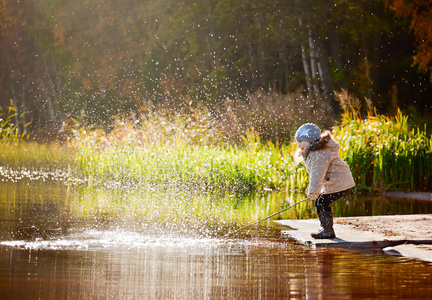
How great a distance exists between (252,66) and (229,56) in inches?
85.5

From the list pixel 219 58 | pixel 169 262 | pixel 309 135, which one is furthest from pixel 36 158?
pixel 219 58

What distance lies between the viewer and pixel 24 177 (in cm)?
1667

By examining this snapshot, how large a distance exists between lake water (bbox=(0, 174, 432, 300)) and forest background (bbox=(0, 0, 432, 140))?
405 inches

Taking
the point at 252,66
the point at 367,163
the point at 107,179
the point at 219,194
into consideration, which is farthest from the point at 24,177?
the point at 252,66

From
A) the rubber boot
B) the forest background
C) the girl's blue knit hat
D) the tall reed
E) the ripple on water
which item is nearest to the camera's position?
the ripple on water

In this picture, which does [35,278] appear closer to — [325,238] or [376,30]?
[325,238]

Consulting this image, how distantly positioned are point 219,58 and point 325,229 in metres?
29.4

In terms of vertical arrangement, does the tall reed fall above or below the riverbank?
above

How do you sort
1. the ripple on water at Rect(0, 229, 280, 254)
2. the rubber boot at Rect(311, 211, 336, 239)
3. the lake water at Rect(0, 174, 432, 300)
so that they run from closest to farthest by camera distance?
the lake water at Rect(0, 174, 432, 300)
the ripple on water at Rect(0, 229, 280, 254)
the rubber boot at Rect(311, 211, 336, 239)

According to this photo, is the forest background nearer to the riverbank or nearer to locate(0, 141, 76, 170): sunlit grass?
locate(0, 141, 76, 170): sunlit grass

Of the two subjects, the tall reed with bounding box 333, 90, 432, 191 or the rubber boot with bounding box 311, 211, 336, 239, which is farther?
the tall reed with bounding box 333, 90, 432, 191

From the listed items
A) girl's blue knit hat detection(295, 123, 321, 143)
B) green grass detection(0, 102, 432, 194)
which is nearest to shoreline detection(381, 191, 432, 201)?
green grass detection(0, 102, 432, 194)

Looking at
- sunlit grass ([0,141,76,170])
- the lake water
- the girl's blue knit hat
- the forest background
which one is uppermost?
the forest background

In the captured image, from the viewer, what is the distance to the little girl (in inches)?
320
